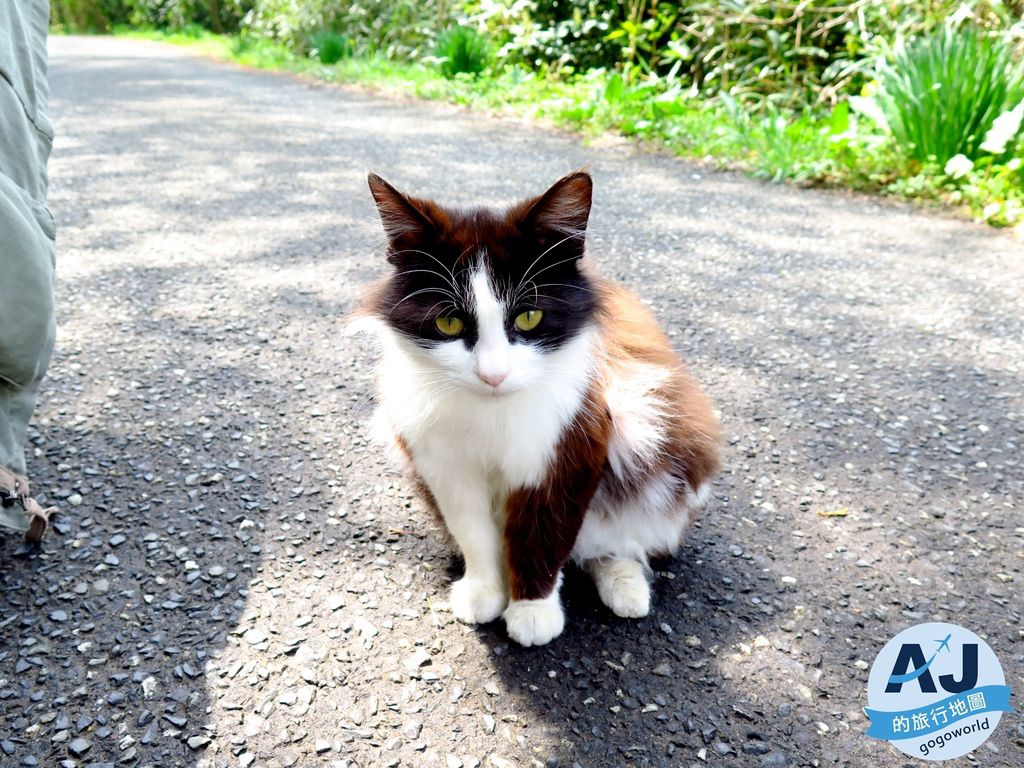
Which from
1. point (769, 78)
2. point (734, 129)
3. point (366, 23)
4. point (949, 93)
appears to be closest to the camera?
point (949, 93)

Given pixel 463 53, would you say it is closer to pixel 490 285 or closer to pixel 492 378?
pixel 490 285

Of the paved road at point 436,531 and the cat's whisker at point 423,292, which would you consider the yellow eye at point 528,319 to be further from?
the paved road at point 436,531

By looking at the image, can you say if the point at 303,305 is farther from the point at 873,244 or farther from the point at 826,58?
the point at 826,58

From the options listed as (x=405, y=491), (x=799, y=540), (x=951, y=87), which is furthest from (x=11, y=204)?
(x=951, y=87)

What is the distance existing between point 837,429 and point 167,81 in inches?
421

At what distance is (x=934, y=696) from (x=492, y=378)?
1.06 metres

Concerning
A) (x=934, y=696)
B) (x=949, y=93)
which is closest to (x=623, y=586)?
(x=934, y=696)

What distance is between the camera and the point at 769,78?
6.66 meters

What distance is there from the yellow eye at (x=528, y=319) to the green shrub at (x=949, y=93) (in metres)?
4.19

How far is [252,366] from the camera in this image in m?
2.93

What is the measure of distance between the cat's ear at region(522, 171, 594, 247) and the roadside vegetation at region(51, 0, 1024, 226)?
386 centimetres

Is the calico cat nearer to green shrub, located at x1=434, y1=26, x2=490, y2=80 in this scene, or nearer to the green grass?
the green grass

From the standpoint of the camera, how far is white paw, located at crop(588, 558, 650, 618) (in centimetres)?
178

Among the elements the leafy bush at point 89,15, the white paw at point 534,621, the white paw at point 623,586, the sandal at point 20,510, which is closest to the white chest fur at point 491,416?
the white paw at point 534,621
